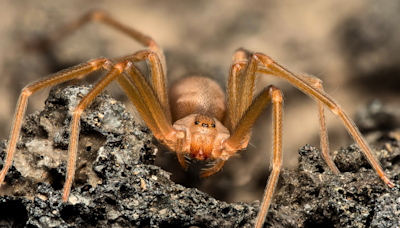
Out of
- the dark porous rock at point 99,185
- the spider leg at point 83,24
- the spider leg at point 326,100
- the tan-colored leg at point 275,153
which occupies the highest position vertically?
the spider leg at point 83,24

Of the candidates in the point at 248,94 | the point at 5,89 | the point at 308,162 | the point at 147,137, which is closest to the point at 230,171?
the point at 248,94

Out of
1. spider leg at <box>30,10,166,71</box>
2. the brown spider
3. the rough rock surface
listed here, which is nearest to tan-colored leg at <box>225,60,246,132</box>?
the brown spider

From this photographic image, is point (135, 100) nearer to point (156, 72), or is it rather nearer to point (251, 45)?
point (156, 72)

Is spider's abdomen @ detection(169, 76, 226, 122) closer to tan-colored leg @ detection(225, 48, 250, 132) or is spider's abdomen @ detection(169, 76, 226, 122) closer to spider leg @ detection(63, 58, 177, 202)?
tan-colored leg @ detection(225, 48, 250, 132)

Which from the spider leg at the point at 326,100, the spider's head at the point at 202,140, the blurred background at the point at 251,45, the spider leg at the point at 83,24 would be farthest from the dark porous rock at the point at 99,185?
the spider leg at the point at 83,24

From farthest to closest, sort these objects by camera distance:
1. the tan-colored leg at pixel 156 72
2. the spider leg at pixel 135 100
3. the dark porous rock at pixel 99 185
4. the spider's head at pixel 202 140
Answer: the tan-colored leg at pixel 156 72
the spider's head at pixel 202 140
the spider leg at pixel 135 100
the dark porous rock at pixel 99 185

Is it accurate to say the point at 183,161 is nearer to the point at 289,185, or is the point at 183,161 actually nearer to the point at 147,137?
the point at 147,137

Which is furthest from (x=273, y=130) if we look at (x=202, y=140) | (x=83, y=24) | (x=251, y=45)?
(x=83, y=24)

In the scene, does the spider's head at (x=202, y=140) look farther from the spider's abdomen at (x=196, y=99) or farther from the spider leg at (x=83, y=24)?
the spider leg at (x=83, y=24)
